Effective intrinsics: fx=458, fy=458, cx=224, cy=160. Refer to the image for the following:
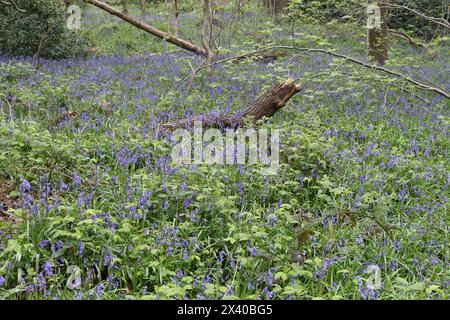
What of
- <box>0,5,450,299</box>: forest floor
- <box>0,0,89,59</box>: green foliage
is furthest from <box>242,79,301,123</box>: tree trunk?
<box>0,0,89,59</box>: green foliage

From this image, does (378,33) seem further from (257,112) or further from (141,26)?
(257,112)

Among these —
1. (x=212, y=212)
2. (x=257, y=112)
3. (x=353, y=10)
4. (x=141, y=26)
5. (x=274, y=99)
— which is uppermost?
(x=141, y=26)

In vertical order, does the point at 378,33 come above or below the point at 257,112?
above

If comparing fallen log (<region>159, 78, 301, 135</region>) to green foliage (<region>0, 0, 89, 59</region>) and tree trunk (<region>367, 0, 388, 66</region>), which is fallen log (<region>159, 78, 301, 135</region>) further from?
green foliage (<region>0, 0, 89, 59</region>)

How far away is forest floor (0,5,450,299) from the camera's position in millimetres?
3215

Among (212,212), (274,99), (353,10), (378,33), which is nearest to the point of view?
(212,212)

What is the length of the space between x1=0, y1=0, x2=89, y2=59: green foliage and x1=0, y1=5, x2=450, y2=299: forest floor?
4192mm

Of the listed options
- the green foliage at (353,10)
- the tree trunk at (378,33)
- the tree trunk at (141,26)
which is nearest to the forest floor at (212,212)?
the green foliage at (353,10)

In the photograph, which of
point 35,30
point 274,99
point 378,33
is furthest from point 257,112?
point 35,30

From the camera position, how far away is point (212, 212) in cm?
398

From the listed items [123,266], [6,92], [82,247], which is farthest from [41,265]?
[6,92]

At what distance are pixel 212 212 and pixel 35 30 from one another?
9003mm

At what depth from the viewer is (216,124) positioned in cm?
652
